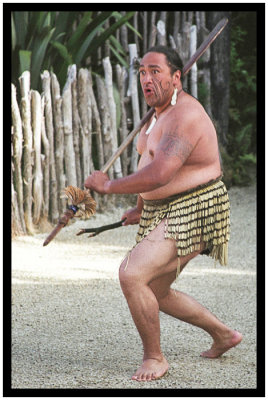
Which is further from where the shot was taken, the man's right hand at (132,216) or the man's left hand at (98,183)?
the man's right hand at (132,216)

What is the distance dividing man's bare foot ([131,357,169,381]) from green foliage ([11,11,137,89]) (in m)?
4.30

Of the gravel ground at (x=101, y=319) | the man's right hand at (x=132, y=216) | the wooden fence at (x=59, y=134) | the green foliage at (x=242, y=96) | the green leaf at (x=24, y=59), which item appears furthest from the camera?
the green foliage at (x=242, y=96)

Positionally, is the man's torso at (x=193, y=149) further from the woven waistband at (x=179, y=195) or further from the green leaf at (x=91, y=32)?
the green leaf at (x=91, y=32)

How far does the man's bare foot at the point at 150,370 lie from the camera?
3299 millimetres

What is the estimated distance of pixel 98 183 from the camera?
3.20 m

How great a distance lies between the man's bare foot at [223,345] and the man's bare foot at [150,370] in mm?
433

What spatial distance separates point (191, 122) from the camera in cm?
318

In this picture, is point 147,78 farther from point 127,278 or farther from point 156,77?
point 127,278

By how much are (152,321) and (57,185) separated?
373cm

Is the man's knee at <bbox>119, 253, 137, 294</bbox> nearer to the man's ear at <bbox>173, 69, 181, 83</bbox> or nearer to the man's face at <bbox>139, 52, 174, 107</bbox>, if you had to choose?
the man's face at <bbox>139, 52, 174, 107</bbox>

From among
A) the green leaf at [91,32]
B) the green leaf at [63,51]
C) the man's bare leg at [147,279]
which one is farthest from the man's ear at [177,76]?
the green leaf at [91,32]


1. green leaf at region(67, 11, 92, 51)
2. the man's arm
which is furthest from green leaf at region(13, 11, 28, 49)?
the man's arm

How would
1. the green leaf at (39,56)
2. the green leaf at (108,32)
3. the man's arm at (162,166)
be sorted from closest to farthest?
the man's arm at (162,166) → the green leaf at (39,56) → the green leaf at (108,32)

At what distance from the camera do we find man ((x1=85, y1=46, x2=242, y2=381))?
3.13 meters
